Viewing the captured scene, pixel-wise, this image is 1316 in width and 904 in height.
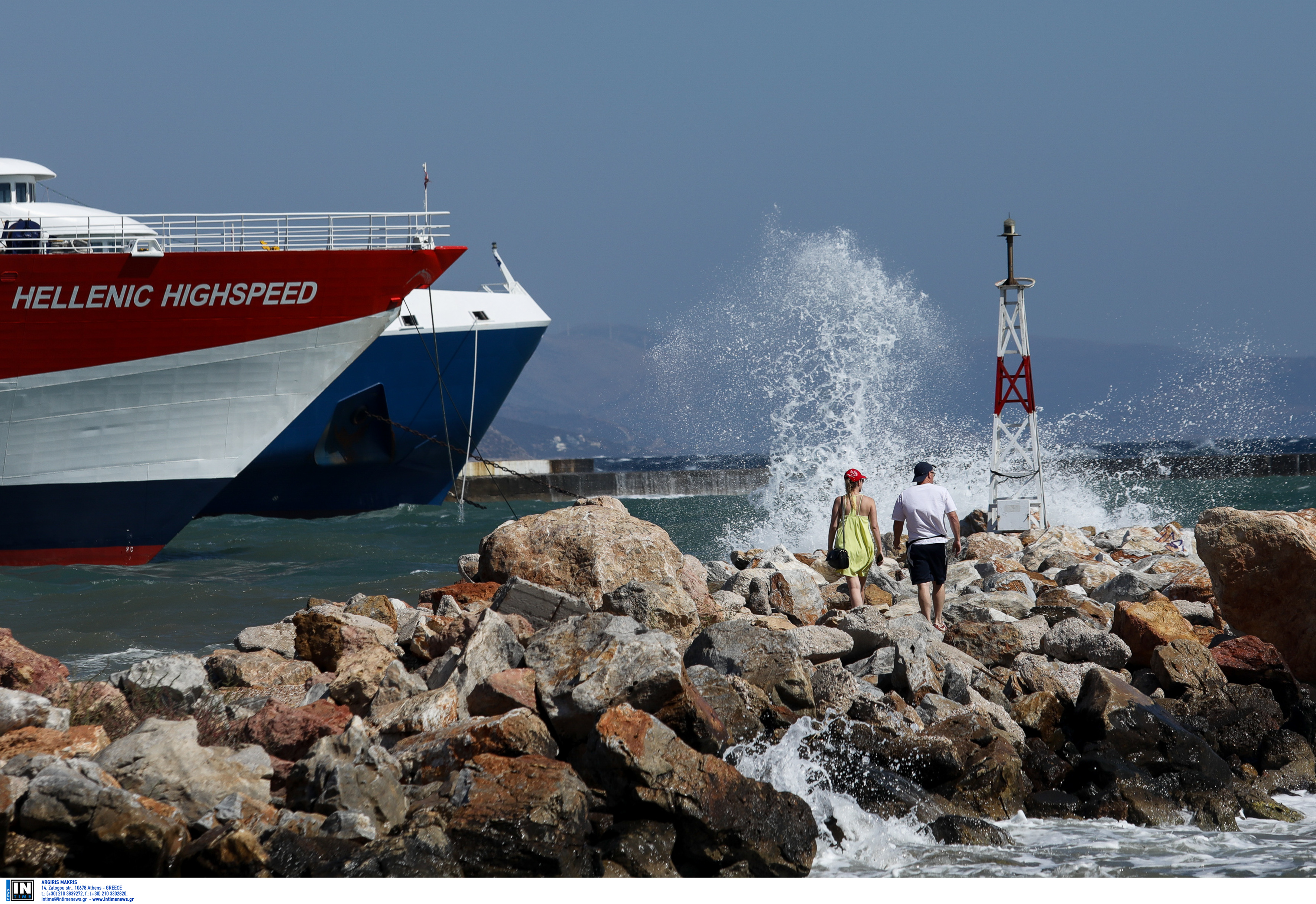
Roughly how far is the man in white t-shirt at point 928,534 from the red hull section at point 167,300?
9.48m

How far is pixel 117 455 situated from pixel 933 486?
11327 millimetres

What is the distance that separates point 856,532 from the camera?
336 inches

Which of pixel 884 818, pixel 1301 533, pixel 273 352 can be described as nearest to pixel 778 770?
pixel 884 818

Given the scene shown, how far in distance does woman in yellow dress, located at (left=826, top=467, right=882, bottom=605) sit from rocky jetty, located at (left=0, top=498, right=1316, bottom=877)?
349mm

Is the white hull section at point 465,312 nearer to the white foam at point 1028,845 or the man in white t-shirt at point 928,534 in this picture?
the man in white t-shirt at point 928,534

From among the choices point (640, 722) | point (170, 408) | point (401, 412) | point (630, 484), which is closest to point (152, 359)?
point (170, 408)

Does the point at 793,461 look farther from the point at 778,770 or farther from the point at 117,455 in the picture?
the point at 778,770

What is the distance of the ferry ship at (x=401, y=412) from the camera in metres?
22.0

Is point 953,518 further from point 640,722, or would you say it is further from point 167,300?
point 167,300

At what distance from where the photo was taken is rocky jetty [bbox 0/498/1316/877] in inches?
168

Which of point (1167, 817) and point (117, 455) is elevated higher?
point (117, 455)

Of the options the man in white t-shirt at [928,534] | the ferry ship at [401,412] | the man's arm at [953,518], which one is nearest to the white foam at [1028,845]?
the man in white t-shirt at [928,534]

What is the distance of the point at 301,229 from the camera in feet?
48.1

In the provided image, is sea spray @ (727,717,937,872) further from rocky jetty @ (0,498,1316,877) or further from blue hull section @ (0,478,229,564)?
blue hull section @ (0,478,229,564)
